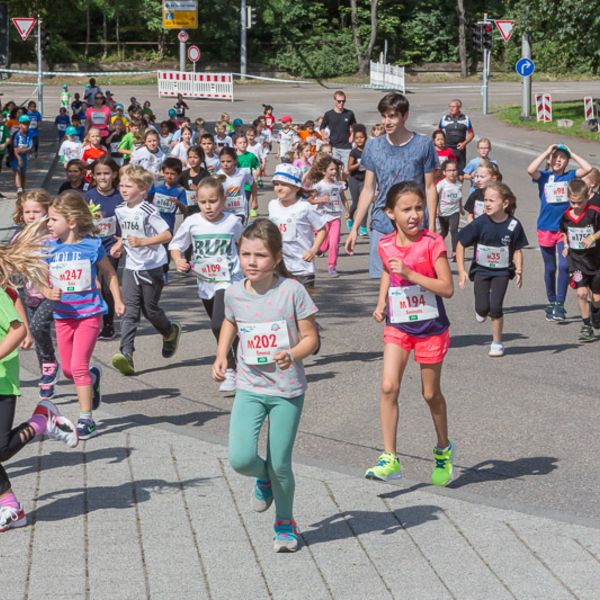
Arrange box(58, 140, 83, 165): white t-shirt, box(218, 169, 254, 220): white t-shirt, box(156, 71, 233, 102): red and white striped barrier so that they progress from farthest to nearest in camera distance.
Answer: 1. box(156, 71, 233, 102): red and white striped barrier
2. box(58, 140, 83, 165): white t-shirt
3. box(218, 169, 254, 220): white t-shirt

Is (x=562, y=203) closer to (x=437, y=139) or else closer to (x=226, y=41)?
(x=437, y=139)

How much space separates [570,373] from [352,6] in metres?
61.1

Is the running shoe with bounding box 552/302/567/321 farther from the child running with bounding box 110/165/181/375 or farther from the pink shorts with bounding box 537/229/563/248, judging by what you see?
the child running with bounding box 110/165/181/375

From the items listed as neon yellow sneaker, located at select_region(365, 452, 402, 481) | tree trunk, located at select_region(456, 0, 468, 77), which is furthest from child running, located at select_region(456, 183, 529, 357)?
tree trunk, located at select_region(456, 0, 468, 77)

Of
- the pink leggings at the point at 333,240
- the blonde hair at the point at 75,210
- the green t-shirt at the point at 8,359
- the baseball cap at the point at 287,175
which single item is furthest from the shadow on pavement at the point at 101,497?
the pink leggings at the point at 333,240

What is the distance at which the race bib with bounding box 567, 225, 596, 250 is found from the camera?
1225 centimetres

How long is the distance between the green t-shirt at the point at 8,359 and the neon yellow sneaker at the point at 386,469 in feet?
6.47

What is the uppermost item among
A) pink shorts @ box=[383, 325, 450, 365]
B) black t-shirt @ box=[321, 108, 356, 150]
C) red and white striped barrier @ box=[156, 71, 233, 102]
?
red and white striped barrier @ box=[156, 71, 233, 102]

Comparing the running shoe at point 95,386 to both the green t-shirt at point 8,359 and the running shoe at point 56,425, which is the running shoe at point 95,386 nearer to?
the running shoe at point 56,425

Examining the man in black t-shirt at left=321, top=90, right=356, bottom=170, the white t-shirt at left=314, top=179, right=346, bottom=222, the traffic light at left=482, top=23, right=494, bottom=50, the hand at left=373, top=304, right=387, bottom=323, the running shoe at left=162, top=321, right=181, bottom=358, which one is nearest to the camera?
the hand at left=373, top=304, right=387, bottom=323

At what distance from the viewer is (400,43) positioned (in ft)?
236

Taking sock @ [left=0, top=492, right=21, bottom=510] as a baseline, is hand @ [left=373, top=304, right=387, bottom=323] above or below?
above

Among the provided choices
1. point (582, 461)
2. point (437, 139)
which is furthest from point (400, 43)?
point (582, 461)

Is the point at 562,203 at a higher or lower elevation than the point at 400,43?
lower
